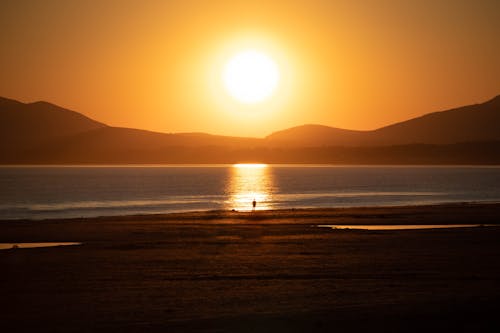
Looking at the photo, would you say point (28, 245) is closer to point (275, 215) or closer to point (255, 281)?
point (255, 281)

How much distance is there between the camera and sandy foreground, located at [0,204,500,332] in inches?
732

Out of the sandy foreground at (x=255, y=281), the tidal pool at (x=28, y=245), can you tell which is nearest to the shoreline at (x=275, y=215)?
the sandy foreground at (x=255, y=281)

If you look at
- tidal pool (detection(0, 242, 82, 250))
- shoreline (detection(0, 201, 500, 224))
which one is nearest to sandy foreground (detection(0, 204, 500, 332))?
tidal pool (detection(0, 242, 82, 250))

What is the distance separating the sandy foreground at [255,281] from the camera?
1859 cm

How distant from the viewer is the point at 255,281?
25.0 meters

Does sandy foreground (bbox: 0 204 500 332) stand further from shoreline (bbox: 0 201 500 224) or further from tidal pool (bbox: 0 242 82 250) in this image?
shoreline (bbox: 0 201 500 224)

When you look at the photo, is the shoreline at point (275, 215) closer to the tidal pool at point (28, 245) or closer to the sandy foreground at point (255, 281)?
the sandy foreground at point (255, 281)

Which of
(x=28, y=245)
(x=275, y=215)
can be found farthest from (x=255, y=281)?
(x=275, y=215)

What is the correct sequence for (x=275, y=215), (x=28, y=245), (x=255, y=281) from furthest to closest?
(x=275, y=215) < (x=28, y=245) < (x=255, y=281)

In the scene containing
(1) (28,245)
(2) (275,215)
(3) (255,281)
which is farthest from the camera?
(2) (275,215)

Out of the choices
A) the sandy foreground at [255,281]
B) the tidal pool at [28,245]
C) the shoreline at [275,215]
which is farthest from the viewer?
the shoreline at [275,215]

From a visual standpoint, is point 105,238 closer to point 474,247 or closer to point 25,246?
point 25,246

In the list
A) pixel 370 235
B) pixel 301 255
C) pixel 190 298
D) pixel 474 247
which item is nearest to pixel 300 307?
pixel 190 298

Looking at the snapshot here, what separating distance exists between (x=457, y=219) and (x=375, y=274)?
31177mm
